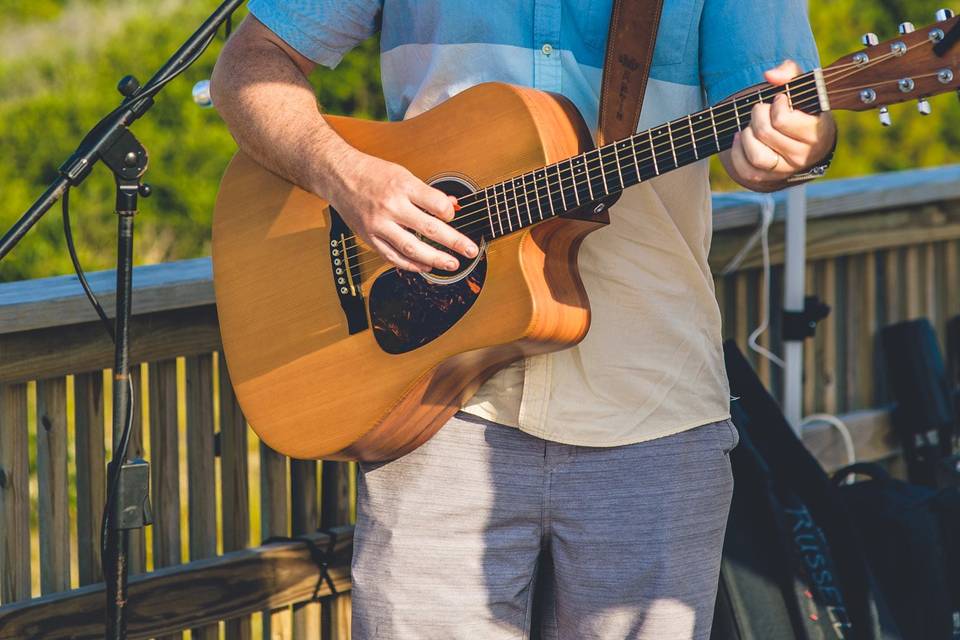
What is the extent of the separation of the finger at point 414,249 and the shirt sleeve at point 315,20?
1.21ft

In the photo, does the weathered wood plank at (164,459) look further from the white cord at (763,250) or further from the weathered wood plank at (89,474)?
the white cord at (763,250)

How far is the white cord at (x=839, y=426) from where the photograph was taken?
3.00 meters

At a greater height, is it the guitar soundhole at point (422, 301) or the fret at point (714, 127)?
the fret at point (714, 127)

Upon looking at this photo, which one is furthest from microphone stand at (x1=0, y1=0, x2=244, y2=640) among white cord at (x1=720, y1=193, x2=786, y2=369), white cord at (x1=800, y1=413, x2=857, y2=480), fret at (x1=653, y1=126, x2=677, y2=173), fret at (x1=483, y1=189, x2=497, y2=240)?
white cord at (x1=800, y1=413, x2=857, y2=480)

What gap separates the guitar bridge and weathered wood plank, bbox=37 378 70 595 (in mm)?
583

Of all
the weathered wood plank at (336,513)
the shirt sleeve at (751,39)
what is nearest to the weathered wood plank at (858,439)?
the weathered wood plank at (336,513)

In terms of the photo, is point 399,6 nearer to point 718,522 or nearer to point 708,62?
point 708,62

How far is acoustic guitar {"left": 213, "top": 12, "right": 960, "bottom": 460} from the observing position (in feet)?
4.98

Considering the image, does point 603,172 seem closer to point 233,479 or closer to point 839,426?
point 233,479

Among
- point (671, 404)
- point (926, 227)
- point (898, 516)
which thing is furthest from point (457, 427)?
point (926, 227)

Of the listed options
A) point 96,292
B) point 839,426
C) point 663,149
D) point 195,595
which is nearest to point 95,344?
point 96,292

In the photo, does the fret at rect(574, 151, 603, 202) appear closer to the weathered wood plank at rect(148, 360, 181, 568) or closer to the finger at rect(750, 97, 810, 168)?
the finger at rect(750, 97, 810, 168)

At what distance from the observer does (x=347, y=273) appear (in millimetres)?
1854

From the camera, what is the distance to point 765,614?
7.18 ft
